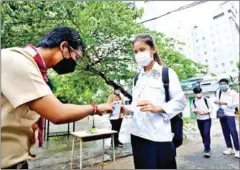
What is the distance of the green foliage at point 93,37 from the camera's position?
11.6 ft

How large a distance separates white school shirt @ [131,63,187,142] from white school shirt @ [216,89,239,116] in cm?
287

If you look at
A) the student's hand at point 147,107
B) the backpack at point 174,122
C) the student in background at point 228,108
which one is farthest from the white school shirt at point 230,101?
the student's hand at point 147,107

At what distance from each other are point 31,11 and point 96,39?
1209 mm

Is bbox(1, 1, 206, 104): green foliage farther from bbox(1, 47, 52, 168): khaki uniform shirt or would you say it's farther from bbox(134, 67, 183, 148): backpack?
bbox(1, 47, 52, 168): khaki uniform shirt

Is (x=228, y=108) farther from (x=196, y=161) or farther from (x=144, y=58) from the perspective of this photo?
(x=144, y=58)

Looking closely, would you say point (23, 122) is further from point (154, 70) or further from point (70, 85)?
point (70, 85)

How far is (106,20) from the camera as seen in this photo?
376cm

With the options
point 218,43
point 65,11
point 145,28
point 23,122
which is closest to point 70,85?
point 65,11

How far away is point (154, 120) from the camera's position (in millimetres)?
1373

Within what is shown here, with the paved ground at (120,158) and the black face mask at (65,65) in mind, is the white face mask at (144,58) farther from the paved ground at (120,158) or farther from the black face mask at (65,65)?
the paved ground at (120,158)

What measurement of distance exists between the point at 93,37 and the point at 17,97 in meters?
3.23

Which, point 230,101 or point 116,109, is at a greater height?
point 116,109

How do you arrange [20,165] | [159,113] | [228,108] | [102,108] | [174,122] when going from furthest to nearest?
[228,108] → [174,122] → [159,113] → [102,108] → [20,165]

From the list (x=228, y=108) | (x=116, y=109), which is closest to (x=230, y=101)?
(x=228, y=108)
